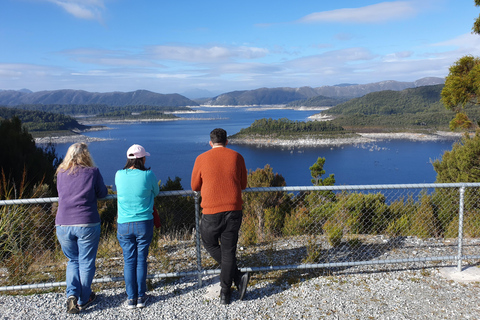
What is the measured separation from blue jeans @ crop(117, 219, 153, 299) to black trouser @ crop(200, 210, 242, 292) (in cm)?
50

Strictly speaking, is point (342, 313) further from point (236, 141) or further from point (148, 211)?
point (236, 141)

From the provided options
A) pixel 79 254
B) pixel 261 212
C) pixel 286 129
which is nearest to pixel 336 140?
pixel 286 129

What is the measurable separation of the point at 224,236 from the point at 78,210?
1224mm

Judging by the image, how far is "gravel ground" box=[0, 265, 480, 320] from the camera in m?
3.05

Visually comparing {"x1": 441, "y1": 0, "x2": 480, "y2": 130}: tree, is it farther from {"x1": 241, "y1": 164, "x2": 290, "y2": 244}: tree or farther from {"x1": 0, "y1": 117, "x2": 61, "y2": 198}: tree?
{"x1": 0, "y1": 117, "x2": 61, "y2": 198}: tree

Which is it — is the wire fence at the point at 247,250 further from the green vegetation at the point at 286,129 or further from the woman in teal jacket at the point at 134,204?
the green vegetation at the point at 286,129

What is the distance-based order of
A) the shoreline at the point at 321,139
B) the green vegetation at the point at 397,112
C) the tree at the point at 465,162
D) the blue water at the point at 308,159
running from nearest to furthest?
the tree at the point at 465,162 → the blue water at the point at 308,159 → the shoreline at the point at 321,139 → the green vegetation at the point at 397,112

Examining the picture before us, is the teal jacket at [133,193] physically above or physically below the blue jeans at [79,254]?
above

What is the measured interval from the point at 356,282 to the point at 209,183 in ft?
6.33

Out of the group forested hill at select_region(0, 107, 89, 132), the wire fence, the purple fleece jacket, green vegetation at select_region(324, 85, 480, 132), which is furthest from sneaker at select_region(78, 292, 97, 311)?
forested hill at select_region(0, 107, 89, 132)

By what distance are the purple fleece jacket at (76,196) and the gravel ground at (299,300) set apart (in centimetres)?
90

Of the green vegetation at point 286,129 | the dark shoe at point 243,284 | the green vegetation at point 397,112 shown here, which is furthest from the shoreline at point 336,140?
the dark shoe at point 243,284

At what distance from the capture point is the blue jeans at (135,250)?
2.96 metres

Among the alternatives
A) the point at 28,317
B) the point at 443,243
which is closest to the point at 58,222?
the point at 28,317
